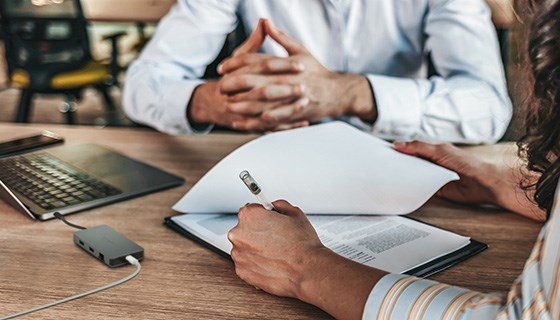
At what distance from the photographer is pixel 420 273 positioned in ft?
2.35

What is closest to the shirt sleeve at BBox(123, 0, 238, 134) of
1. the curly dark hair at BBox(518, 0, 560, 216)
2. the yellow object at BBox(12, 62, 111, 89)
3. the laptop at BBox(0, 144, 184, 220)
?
the laptop at BBox(0, 144, 184, 220)

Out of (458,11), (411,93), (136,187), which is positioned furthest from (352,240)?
(458,11)

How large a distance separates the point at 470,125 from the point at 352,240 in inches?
25.9

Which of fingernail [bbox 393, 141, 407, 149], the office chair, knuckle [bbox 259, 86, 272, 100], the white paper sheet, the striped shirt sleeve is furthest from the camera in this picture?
the office chair

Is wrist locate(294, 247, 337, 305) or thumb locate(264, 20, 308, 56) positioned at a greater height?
→ thumb locate(264, 20, 308, 56)

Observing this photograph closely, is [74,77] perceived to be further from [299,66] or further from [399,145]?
[399,145]

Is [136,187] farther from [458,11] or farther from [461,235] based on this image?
[458,11]

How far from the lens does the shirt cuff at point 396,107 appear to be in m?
1.31

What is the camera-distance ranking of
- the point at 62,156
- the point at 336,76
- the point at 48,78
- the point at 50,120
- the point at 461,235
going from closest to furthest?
the point at 461,235 → the point at 62,156 → the point at 336,76 → the point at 48,78 → the point at 50,120

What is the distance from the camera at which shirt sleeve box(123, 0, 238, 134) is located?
4.81 ft

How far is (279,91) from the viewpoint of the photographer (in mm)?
1218

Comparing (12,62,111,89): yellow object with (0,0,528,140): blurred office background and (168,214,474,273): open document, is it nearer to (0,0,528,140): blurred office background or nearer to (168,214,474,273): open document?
(0,0,528,140): blurred office background

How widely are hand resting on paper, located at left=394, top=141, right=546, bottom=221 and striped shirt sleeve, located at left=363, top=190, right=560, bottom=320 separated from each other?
1.15 feet

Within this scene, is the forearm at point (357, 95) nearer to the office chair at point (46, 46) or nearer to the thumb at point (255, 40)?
the thumb at point (255, 40)
